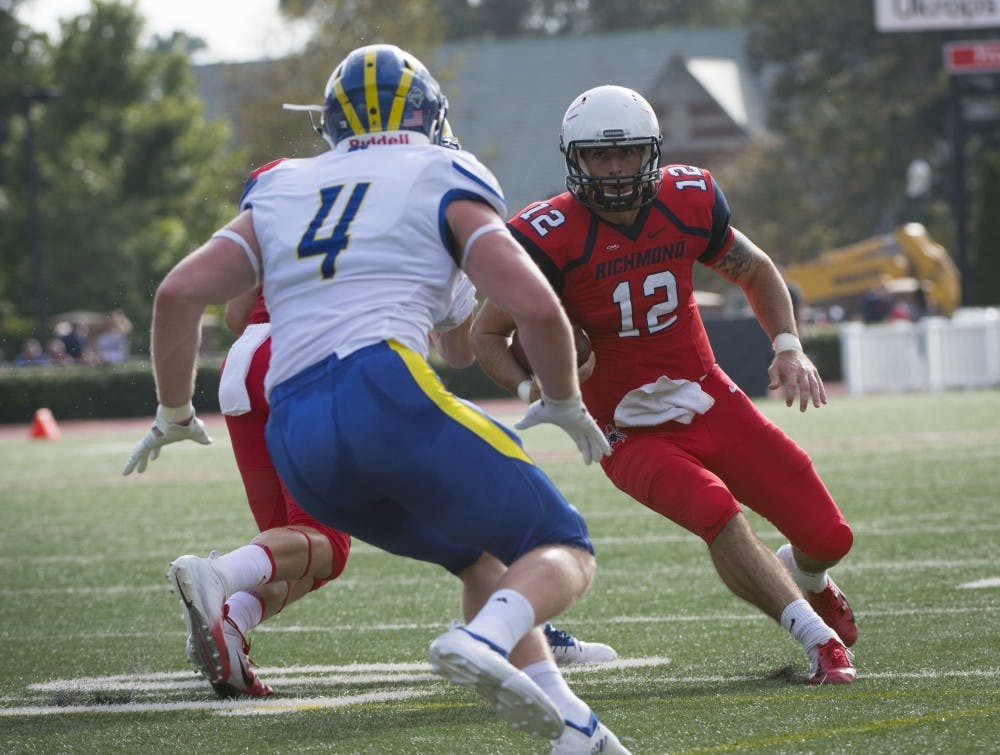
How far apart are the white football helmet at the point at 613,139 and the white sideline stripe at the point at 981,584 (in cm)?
213

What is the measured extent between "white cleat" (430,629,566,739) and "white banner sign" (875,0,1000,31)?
23339 mm

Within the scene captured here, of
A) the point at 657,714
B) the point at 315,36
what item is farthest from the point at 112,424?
the point at 657,714

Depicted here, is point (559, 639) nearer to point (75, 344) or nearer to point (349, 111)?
point (349, 111)

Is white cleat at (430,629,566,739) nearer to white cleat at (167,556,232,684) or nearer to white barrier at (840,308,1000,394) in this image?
white cleat at (167,556,232,684)

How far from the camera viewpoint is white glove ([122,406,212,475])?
391cm

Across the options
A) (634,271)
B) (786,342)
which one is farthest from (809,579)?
(634,271)

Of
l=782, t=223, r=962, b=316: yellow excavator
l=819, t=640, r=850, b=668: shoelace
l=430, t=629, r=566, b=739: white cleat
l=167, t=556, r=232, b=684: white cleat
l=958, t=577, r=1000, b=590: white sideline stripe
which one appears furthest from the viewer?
l=782, t=223, r=962, b=316: yellow excavator

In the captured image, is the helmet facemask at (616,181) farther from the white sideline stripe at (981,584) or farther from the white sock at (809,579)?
the white sideline stripe at (981,584)

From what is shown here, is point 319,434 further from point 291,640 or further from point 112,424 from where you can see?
point 112,424

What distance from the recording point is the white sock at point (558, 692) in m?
3.34

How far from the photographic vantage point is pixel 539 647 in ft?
11.3

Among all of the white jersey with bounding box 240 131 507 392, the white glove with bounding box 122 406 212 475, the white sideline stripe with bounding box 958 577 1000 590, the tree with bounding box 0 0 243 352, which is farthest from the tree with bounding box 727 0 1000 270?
the white jersey with bounding box 240 131 507 392

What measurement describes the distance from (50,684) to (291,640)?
3.25 feet

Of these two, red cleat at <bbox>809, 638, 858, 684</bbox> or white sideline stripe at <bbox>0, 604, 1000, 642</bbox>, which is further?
white sideline stripe at <bbox>0, 604, 1000, 642</bbox>
